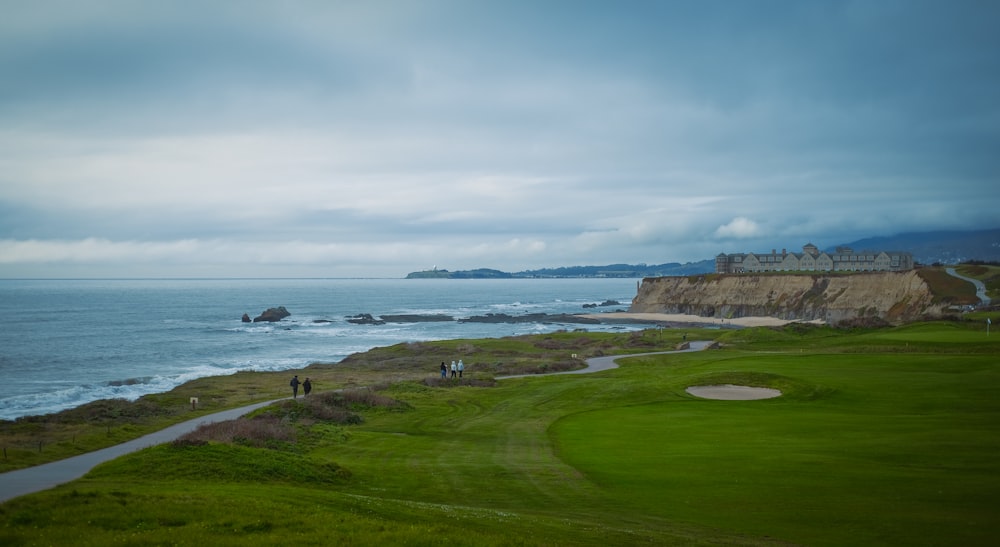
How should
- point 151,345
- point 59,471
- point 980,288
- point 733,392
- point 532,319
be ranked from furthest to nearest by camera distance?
1. point 532,319
2. point 980,288
3. point 151,345
4. point 733,392
5. point 59,471

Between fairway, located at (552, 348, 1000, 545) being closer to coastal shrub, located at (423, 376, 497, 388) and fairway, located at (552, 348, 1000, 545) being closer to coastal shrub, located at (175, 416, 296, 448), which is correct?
coastal shrub, located at (175, 416, 296, 448)

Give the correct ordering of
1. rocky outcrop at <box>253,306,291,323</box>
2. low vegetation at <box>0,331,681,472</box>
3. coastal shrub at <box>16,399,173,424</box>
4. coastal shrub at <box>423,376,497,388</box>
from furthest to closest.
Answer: rocky outcrop at <box>253,306,291,323</box>
coastal shrub at <box>423,376,497,388</box>
coastal shrub at <box>16,399,173,424</box>
low vegetation at <box>0,331,681,472</box>

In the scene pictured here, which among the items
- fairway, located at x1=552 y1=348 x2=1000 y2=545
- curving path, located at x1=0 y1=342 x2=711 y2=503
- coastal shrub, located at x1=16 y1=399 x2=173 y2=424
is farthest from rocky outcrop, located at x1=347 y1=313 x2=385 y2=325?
fairway, located at x1=552 y1=348 x2=1000 y2=545


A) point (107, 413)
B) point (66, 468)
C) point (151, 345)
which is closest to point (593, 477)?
point (66, 468)

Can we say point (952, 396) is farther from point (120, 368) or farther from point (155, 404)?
point (120, 368)

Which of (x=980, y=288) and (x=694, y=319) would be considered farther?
(x=694, y=319)

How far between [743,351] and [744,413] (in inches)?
1288

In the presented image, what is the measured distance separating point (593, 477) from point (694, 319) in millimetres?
131898

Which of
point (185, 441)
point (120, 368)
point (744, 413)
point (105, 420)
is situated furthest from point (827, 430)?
point (120, 368)

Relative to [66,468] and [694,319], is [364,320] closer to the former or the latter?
[694,319]

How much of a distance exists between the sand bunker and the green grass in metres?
0.84

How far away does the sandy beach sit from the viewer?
13307 cm

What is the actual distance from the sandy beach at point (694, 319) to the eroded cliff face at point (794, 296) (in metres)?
4.09

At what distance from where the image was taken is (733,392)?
131ft
